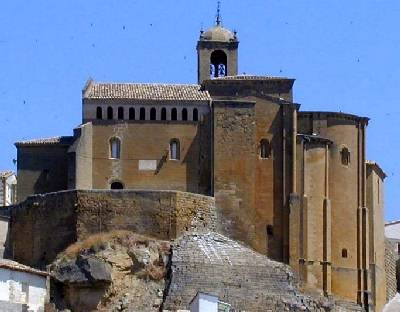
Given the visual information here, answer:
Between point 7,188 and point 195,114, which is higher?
point 195,114

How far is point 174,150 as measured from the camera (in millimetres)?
63438

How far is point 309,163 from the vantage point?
63.3 metres

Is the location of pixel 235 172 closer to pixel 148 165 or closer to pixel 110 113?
pixel 148 165

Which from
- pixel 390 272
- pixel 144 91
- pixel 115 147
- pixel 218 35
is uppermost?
pixel 218 35

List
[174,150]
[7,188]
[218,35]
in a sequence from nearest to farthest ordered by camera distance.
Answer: [174,150], [218,35], [7,188]

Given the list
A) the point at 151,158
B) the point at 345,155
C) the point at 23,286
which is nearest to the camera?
the point at 23,286

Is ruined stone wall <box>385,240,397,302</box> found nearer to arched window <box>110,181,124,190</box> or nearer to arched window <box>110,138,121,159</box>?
arched window <box>110,181,124,190</box>

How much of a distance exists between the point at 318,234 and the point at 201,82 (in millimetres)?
8643

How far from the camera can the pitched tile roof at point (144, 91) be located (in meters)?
64.2

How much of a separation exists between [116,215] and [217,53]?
425 inches

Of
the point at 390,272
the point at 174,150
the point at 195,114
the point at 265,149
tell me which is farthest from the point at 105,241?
the point at 390,272

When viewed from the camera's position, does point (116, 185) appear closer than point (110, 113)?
Yes

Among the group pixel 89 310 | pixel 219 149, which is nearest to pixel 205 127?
pixel 219 149

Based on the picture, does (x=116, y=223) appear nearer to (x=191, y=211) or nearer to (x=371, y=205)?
(x=191, y=211)
